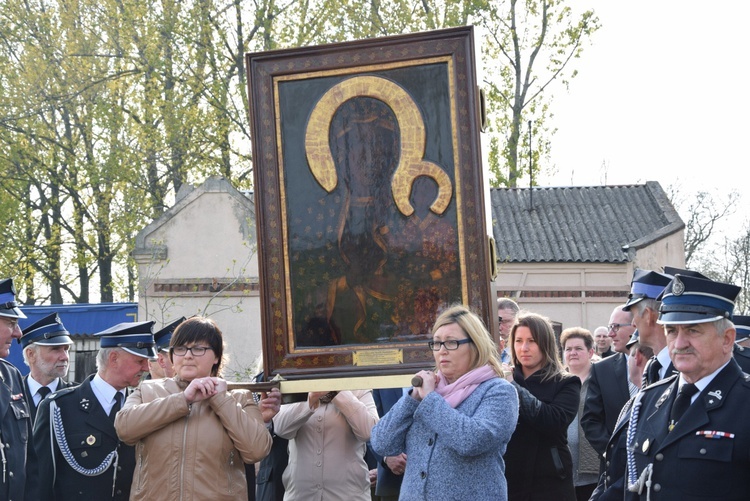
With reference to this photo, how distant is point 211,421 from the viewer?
540 centimetres

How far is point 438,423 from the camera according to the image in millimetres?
4688

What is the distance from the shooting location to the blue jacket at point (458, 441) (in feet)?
→ 15.2

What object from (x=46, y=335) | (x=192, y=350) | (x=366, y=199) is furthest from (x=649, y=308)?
(x=46, y=335)

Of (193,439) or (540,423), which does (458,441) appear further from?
(193,439)

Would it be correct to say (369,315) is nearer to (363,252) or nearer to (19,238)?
(363,252)

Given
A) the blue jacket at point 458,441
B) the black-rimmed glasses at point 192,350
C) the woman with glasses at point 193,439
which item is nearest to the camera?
the blue jacket at point 458,441

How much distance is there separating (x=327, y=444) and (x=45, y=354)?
8.45 feet

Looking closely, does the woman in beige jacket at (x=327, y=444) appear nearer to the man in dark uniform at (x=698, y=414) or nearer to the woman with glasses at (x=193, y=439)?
the woman with glasses at (x=193, y=439)

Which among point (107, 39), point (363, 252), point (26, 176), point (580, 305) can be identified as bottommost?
point (580, 305)

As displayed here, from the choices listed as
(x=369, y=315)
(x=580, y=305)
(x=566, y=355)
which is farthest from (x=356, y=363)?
(x=580, y=305)

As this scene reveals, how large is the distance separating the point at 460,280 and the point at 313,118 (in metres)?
1.27

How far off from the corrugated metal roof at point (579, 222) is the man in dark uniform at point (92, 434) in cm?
1704

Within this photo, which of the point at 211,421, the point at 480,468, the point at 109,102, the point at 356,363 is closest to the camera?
the point at 480,468

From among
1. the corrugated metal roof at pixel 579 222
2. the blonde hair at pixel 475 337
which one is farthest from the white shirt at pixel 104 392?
the corrugated metal roof at pixel 579 222
